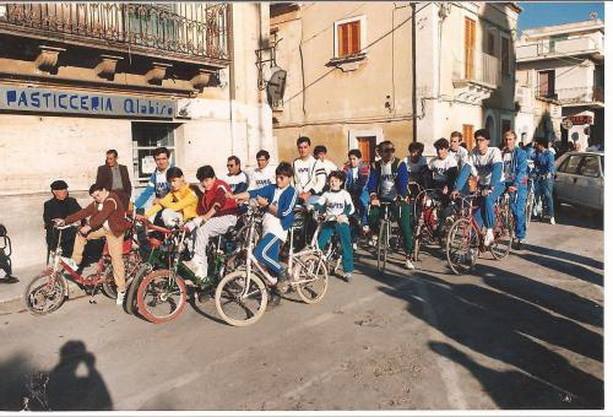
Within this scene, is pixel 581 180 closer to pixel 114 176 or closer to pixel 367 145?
pixel 367 145

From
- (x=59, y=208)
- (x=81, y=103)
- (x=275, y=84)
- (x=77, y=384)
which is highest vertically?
→ (x=275, y=84)

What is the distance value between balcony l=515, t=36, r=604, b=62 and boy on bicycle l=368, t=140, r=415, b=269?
106ft

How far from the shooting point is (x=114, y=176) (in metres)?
9.16

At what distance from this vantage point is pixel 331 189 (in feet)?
22.9

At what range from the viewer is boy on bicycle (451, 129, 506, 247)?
299 inches

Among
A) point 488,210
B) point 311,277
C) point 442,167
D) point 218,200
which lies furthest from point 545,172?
point 218,200

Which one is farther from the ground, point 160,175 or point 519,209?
point 160,175

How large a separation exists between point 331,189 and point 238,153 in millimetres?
5860

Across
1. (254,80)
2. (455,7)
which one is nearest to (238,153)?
(254,80)

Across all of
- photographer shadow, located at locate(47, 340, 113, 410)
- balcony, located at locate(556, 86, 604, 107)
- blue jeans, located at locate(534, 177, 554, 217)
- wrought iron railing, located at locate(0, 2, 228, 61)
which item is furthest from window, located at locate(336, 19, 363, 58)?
balcony, located at locate(556, 86, 604, 107)

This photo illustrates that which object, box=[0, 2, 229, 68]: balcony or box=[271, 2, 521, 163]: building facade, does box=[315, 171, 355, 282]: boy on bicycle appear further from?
box=[271, 2, 521, 163]: building facade

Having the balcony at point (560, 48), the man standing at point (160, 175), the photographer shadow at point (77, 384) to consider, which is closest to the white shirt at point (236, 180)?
the man standing at point (160, 175)

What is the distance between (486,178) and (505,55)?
16465 mm

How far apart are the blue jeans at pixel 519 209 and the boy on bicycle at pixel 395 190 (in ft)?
7.38
